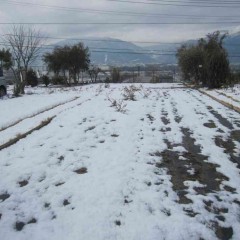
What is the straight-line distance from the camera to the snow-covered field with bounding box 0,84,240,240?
13.9 ft

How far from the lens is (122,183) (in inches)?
222

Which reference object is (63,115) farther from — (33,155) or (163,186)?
(163,186)

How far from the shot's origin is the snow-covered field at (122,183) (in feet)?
13.9

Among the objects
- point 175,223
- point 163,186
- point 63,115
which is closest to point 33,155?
point 163,186

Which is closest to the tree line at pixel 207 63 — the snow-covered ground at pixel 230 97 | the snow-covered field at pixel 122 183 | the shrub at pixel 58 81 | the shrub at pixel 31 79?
the snow-covered ground at pixel 230 97

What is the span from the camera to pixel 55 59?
150 ft

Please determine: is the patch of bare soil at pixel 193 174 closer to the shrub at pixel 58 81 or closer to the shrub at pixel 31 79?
the shrub at pixel 31 79

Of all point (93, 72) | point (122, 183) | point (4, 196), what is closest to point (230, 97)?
point (122, 183)

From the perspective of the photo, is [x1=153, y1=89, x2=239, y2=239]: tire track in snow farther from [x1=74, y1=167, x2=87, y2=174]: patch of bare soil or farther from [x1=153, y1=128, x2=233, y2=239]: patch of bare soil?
[x1=74, y1=167, x2=87, y2=174]: patch of bare soil

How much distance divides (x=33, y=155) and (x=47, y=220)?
3073 mm

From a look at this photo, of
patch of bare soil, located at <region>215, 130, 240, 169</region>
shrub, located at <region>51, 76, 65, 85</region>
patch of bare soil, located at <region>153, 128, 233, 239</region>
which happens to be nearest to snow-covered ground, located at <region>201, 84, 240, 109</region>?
patch of bare soil, located at <region>215, 130, 240, 169</region>

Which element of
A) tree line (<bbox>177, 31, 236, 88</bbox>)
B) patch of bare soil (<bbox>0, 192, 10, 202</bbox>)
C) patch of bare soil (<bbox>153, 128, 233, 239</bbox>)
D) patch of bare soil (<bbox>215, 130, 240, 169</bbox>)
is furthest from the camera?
tree line (<bbox>177, 31, 236, 88</bbox>)

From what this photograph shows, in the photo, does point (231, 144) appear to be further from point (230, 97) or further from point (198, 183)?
point (230, 97)

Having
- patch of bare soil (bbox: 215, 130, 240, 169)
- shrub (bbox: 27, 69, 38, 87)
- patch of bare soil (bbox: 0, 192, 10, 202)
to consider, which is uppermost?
patch of bare soil (bbox: 0, 192, 10, 202)
